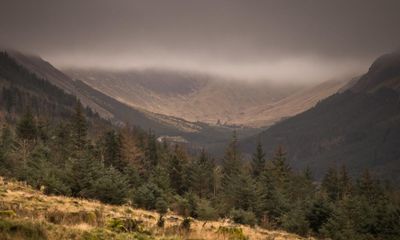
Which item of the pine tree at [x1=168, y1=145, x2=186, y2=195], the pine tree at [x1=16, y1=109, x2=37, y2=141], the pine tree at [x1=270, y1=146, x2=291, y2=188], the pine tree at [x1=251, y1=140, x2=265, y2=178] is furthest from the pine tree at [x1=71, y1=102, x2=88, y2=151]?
the pine tree at [x1=270, y1=146, x2=291, y2=188]

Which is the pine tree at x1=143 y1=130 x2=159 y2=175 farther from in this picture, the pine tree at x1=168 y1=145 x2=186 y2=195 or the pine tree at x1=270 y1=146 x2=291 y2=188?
the pine tree at x1=270 y1=146 x2=291 y2=188

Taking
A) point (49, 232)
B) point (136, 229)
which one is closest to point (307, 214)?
point (136, 229)

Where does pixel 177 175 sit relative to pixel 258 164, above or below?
below

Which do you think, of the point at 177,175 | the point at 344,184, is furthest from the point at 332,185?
the point at 177,175

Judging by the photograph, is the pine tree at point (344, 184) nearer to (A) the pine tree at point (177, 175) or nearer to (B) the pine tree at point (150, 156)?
(A) the pine tree at point (177, 175)

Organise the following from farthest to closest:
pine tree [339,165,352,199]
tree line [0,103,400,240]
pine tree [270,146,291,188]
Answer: pine tree [339,165,352,199] < pine tree [270,146,291,188] < tree line [0,103,400,240]

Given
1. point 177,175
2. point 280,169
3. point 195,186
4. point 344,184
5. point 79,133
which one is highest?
point 79,133

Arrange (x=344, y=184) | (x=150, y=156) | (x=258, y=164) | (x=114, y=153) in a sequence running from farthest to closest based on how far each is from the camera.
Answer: (x=344, y=184), (x=150, y=156), (x=258, y=164), (x=114, y=153)

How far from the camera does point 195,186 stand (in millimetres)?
74188

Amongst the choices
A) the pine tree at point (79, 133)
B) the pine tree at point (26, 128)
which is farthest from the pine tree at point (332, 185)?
the pine tree at point (26, 128)

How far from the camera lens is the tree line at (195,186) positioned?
41938 millimetres

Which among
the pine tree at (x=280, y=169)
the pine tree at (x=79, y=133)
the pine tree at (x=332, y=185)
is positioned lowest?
the pine tree at (x=332, y=185)

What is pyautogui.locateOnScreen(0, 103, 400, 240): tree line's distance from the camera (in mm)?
41938

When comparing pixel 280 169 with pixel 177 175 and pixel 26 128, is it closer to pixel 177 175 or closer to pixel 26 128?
pixel 177 175
